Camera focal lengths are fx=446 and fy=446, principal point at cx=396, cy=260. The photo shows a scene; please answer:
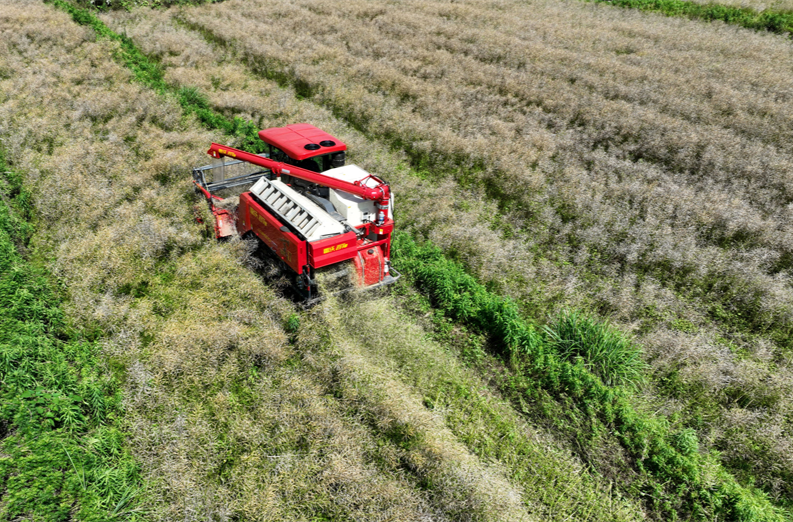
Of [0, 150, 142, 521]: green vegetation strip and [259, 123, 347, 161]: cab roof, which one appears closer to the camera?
[0, 150, 142, 521]: green vegetation strip

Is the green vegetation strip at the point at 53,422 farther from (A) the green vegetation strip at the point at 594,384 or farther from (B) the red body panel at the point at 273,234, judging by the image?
(A) the green vegetation strip at the point at 594,384

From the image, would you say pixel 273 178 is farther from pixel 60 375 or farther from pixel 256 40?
pixel 256 40

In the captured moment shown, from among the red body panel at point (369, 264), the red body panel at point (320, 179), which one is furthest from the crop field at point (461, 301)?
the red body panel at point (320, 179)

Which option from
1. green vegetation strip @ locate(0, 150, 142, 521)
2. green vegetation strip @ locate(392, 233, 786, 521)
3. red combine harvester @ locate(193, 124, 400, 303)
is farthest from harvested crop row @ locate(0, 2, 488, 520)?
green vegetation strip @ locate(392, 233, 786, 521)

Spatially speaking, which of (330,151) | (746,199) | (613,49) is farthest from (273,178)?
(613,49)

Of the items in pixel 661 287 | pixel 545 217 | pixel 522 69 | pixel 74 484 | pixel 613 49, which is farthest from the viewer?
pixel 613 49

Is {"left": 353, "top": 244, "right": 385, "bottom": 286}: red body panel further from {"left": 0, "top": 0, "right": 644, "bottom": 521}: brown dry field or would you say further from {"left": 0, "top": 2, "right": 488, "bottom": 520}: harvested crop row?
{"left": 0, "top": 2, "right": 488, "bottom": 520}: harvested crop row
